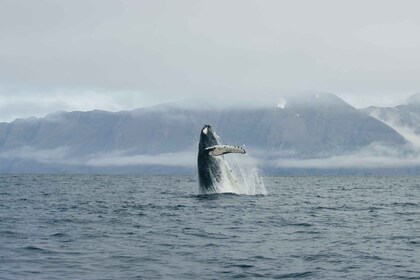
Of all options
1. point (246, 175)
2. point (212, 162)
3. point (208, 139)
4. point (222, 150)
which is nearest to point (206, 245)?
point (222, 150)

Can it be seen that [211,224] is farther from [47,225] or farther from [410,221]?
[410,221]

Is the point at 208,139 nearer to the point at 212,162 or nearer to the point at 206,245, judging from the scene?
the point at 212,162

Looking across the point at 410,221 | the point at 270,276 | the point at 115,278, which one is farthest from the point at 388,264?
the point at 410,221

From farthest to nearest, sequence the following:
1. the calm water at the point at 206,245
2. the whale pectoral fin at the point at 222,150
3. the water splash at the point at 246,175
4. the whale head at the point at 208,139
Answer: the water splash at the point at 246,175, the whale head at the point at 208,139, the whale pectoral fin at the point at 222,150, the calm water at the point at 206,245

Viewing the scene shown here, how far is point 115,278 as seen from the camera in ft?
47.8

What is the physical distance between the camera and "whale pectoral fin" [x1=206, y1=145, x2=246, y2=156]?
32.4 metres

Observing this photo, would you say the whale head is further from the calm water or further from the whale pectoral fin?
the calm water

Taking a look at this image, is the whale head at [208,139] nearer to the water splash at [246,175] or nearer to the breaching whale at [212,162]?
the breaching whale at [212,162]

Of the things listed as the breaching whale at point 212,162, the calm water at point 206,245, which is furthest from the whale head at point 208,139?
A: the calm water at point 206,245

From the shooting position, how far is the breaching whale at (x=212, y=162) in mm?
33219

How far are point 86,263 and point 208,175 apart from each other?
840 inches

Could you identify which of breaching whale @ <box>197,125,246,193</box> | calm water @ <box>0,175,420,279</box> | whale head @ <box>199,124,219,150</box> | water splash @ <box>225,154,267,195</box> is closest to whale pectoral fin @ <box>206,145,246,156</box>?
breaching whale @ <box>197,125,246,193</box>

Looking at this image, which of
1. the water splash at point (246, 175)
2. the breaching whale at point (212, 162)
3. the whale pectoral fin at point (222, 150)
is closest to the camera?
the whale pectoral fin at point (222, 150)

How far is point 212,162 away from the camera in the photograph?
118 feet
